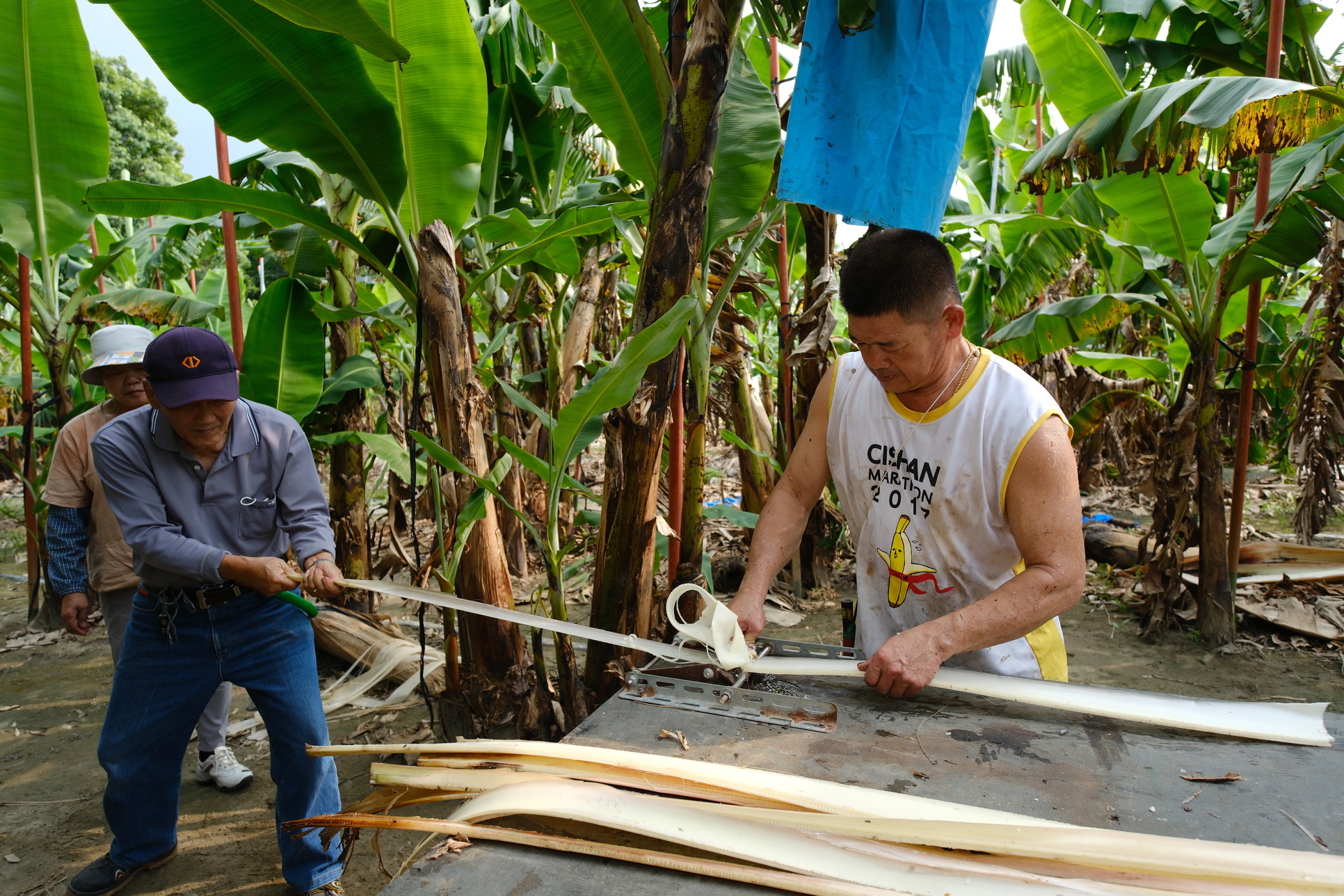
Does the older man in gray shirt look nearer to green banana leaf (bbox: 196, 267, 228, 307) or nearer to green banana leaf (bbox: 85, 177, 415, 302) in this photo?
green banana leaf (bbox: 85, 177, 415, 302)

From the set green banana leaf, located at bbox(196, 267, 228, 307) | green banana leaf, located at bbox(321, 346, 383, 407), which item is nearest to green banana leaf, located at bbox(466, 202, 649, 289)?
green banana leaf, located at bbox(321, 346, 383, 407)

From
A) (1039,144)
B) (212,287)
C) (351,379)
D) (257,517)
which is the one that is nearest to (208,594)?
(257,517)

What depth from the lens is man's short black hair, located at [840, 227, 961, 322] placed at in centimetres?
171

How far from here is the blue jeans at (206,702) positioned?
2.29 m

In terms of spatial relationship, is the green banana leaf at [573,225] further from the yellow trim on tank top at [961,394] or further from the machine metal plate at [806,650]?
the machine metal plate at [806,650]

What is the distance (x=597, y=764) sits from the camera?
127cm

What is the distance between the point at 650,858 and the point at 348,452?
386 centimetres

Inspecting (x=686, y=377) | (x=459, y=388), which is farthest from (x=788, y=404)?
(x=459, y=388)

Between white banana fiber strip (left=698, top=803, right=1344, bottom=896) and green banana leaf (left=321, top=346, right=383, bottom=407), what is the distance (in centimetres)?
336

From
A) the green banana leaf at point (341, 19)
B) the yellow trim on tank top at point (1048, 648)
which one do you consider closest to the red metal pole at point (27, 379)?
the green banana leaf at point (341, 19)

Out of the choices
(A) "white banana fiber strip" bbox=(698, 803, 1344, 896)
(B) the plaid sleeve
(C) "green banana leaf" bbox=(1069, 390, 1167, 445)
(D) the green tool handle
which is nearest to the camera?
(A) "white banana fiber strip" bbox=(698, 803, 1344, 896)

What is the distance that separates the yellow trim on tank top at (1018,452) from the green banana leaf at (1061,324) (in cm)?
279

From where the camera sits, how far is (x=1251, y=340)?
3.73 meters

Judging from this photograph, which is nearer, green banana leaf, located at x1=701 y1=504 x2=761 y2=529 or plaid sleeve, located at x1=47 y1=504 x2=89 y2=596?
plaid sleeve, located at x1=47 y1=504 x2=89 y2=596
